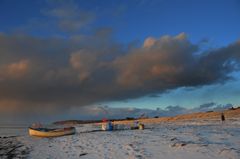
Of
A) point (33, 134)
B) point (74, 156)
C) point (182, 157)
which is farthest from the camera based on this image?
point (33, 134)

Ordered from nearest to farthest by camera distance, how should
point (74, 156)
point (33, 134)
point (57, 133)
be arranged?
point (74, 156) → point (57, 133) → point (33, 134)

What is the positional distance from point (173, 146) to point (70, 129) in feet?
98.9

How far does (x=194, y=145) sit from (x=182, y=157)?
110 inches

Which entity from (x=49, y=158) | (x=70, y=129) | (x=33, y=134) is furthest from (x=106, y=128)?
(x=49, y=158)

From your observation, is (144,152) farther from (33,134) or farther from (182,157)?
(33,134)

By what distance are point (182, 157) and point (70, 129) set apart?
33.1 metres

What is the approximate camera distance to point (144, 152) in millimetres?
17641

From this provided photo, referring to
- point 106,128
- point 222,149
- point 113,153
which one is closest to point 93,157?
point 113,153

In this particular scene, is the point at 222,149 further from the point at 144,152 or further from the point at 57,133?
Result: the point at 57,133

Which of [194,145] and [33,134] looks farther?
[33,134]

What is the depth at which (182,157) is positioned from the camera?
15461mm

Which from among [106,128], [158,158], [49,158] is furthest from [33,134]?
[158,158]

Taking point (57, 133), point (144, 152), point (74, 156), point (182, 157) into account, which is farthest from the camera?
point (57, 133)

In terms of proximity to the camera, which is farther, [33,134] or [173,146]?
[33,134]
